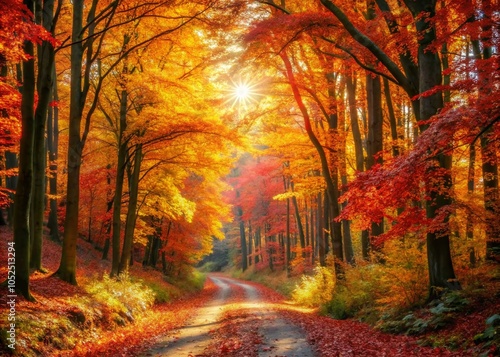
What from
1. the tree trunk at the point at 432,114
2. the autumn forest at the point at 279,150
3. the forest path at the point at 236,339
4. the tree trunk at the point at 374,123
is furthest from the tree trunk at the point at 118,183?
the tree trunk at the point at 432,114

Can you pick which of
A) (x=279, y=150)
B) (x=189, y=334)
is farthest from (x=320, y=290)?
(x=189, y=334)

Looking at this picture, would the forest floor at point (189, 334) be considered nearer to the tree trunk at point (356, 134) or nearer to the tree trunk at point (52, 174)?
the tree trunk at point (356, 134)

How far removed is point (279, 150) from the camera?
1956 cm

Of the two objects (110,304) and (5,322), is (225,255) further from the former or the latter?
(5,322)

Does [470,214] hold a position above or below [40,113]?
below

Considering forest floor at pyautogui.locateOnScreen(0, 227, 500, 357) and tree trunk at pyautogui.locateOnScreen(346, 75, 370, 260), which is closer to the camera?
forest floor at pyautogui.locateOnScreen(0, 227, 500, 357)

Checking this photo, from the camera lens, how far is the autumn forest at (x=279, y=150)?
777cm

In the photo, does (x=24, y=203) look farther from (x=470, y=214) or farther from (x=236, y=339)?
(x=470, y=214)

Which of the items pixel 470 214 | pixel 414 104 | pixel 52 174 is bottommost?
pixel 470 214

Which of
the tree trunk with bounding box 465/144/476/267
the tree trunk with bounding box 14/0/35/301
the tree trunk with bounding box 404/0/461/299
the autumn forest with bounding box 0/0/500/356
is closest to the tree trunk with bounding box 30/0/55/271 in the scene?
the autumn forest with bounding box 0/0/500/356

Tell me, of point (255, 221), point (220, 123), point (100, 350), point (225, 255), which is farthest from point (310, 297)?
point (225, 255)

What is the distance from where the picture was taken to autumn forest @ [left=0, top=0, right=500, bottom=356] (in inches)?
306

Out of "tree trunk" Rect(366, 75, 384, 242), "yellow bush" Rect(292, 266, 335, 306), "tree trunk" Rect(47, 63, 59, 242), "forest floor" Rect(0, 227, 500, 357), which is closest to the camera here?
"forest floor" Rect(0, 227, 500, 357)

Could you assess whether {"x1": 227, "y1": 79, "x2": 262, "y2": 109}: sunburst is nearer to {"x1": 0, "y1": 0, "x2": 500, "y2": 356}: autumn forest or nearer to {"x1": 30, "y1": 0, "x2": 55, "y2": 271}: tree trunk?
{"x1": 0, "y1": 0, "x2": 500, "y2": 356}: autumn forest
